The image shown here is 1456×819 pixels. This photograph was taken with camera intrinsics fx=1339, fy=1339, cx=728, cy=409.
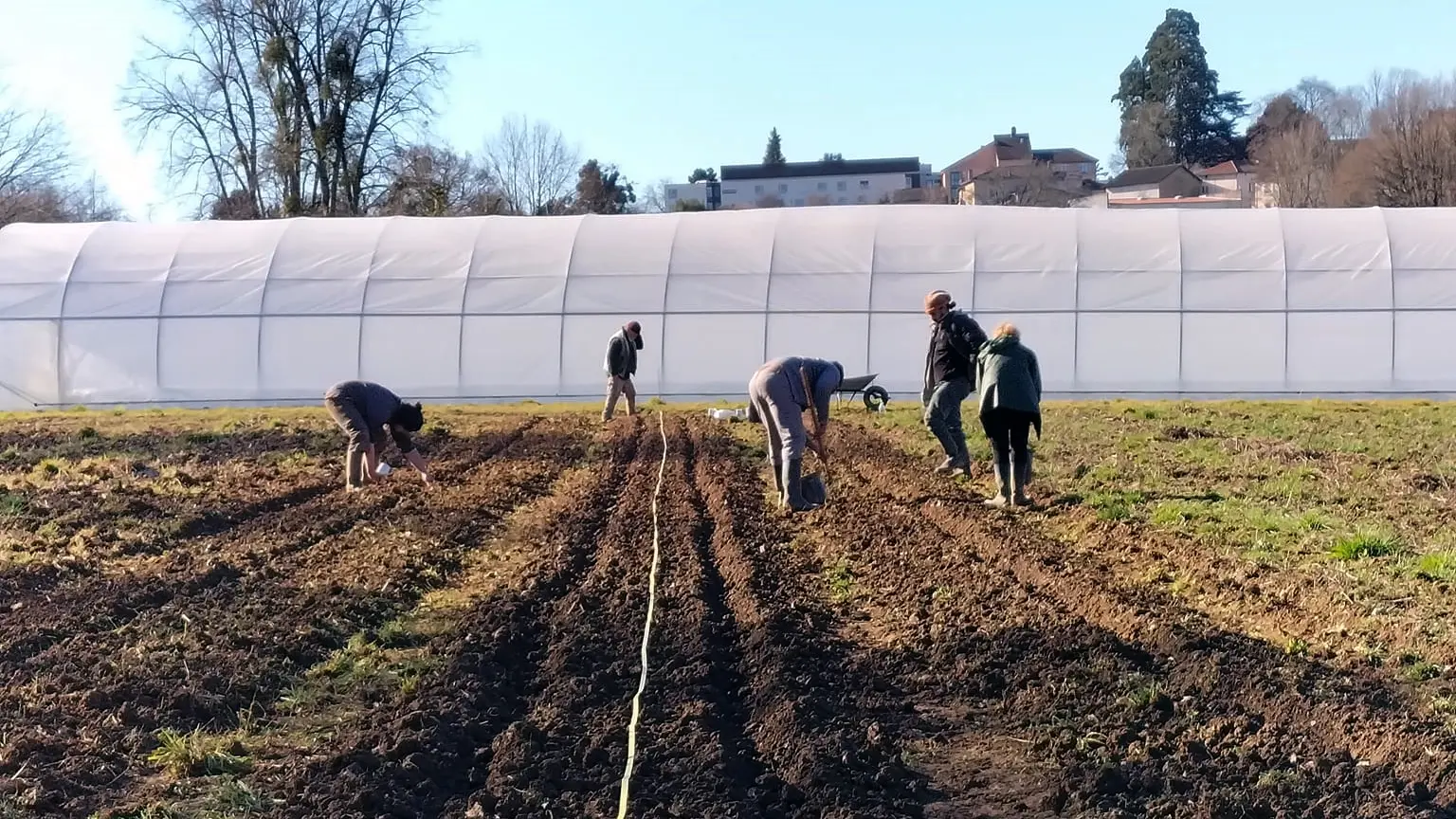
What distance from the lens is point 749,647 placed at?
23.3ft

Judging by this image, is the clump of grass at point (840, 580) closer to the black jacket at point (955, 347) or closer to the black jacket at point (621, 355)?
the black jacket at point (955, 347)

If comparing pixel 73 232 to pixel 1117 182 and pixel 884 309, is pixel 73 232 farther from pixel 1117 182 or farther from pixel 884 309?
pixel 1117 182

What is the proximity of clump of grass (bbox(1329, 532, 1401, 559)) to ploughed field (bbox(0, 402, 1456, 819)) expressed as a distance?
4 cm

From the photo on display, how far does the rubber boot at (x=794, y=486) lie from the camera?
11.5 meters

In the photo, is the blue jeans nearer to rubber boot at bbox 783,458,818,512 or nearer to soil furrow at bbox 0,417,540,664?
rubber boot at bbox 783,458,818,512

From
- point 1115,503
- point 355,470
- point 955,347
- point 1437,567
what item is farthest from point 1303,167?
point 1437,567

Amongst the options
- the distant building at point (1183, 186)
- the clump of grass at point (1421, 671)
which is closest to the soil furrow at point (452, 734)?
the clump of grass at point (1421, 671)

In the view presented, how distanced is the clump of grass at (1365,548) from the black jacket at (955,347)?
4.54 metres

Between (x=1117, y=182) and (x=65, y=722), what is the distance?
3422 inches

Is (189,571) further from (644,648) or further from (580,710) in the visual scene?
(580,710)

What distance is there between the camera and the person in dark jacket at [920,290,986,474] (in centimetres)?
1291

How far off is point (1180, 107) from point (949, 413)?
298 feet

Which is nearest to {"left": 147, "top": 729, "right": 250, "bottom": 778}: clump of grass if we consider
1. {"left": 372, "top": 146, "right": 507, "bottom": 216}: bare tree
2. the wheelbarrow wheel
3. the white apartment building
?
the wheelbarrow wheel

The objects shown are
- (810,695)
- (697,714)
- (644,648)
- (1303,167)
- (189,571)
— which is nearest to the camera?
(697,714)
